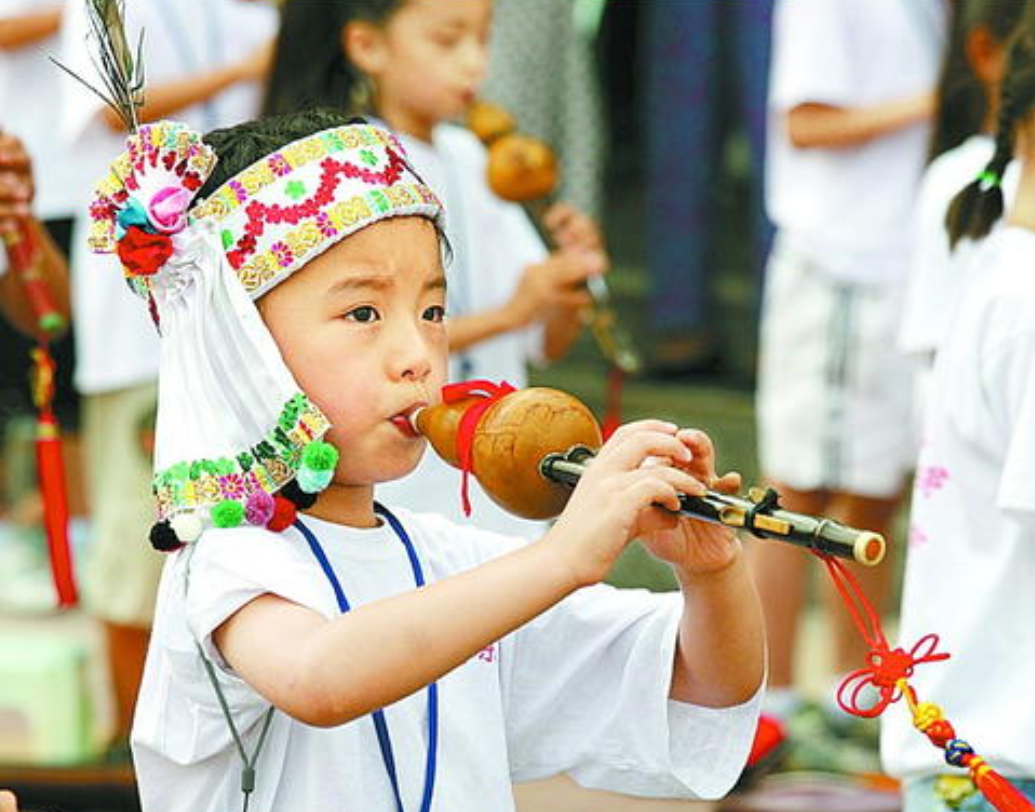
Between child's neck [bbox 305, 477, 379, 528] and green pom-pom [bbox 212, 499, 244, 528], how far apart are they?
124mm

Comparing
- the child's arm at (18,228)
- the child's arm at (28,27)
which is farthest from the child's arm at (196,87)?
the child's arm at (18,228)

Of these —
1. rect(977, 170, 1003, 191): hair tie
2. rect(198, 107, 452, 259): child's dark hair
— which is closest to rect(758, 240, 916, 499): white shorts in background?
rect(977, 170, 1003, 191): hair tie

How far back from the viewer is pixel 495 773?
8.02ft

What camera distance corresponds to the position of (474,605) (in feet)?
6.91

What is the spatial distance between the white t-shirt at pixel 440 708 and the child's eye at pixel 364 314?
0.21 meters

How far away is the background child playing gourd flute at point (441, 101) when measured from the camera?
→ 13.0 ft

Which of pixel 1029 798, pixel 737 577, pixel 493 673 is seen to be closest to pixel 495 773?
pixel 493 673

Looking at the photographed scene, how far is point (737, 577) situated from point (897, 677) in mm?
193

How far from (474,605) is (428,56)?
2007 millimetres

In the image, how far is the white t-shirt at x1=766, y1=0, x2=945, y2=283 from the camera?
4922mm

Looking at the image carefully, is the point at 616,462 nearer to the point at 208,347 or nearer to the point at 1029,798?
the point at 208,347

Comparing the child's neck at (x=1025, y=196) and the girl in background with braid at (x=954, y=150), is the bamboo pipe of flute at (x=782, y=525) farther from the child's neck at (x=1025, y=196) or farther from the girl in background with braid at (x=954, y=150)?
the girl in background with braid at (x=954, y=150)

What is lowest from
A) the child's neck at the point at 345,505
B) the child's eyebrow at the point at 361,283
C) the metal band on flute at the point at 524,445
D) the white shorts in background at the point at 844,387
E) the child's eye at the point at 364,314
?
the white shorts in background at the point at 844,387

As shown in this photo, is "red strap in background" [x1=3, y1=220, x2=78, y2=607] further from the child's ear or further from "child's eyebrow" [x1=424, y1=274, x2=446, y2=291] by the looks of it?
"child's eyebrow" [x1=424, y1=274, x2=446, y2=291]
